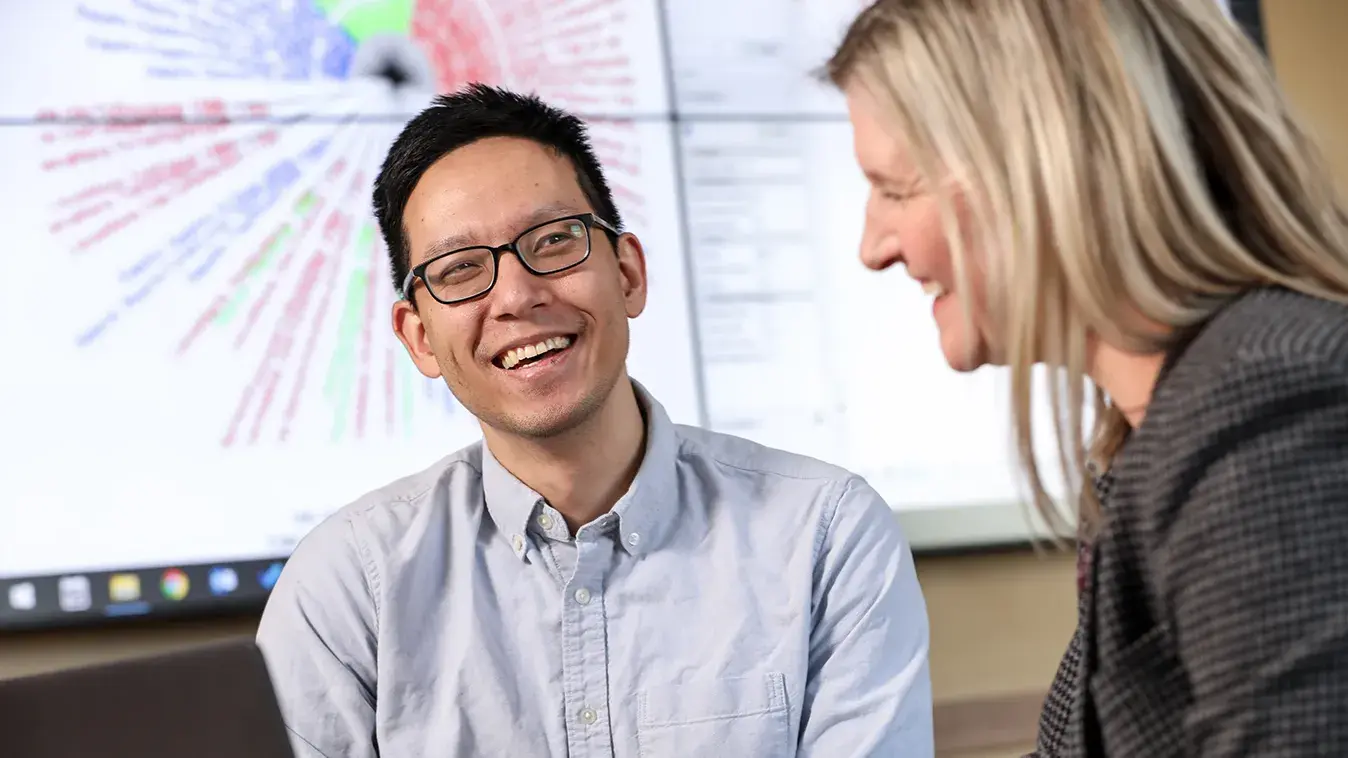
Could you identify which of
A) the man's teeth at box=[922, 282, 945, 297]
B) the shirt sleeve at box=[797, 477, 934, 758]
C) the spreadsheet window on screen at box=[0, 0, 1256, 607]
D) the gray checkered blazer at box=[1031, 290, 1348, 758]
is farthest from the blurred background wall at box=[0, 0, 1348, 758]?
the gray checkered blazer at box=[1031, 290, 1348, 758]

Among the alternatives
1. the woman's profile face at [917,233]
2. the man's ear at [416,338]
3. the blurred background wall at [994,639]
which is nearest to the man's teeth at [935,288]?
the woman's profile face at [917,233]

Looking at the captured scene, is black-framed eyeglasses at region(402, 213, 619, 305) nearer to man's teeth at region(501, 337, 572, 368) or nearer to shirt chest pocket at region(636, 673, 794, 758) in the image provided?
man's teeth at region(501, 337, 572, 368)

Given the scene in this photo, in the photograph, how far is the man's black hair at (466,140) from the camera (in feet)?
4.72

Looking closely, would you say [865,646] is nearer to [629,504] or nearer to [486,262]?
[629,504]

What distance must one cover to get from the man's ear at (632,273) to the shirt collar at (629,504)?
0.16 metres

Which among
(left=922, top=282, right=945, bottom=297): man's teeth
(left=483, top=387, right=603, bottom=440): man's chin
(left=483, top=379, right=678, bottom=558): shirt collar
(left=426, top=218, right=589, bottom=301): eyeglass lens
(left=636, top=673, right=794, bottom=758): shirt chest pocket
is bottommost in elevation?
(left=636, top=673, right=794, bottom=758): shirt chest pocket

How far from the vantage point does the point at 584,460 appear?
4.66ft

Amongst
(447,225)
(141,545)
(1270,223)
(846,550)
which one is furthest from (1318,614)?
(141,545)

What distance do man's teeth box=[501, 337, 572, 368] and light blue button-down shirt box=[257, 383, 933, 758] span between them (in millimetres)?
145

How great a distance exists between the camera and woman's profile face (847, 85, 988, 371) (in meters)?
0.86

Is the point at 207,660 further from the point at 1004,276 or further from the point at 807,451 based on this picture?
the point at 807,451

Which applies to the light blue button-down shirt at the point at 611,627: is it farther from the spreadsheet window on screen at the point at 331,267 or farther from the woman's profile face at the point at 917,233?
the woman's profile face at the point at 917,233

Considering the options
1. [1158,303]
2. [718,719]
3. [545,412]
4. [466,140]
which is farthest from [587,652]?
[1158,303]

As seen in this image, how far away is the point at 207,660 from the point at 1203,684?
587 mm
